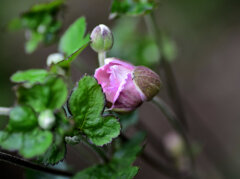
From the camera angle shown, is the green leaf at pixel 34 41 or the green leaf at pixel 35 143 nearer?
the green leaf at pixel 35 143

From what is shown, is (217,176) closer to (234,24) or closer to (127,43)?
(127,43)

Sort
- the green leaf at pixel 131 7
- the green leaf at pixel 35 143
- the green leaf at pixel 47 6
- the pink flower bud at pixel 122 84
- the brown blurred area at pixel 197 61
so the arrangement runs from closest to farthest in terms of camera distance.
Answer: the green leaf at pixel 35 143
the pink flower bud at pixel 122 84
the green leaf at pixel 131 7
the green leaf at pixel 47 6
the brown blurred area at pixel 197 61

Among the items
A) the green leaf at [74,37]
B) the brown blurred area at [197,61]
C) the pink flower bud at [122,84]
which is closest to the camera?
the pink flower bud at [122,84]

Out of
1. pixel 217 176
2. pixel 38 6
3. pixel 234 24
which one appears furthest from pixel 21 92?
pixel 234 24

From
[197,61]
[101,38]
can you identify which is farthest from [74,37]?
[197,61]

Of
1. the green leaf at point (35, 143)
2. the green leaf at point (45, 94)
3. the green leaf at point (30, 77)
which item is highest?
the green leaf at point (45, 94)

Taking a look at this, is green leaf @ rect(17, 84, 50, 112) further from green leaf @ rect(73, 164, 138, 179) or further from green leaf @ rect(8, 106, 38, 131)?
green leaf @ rect(73, 164, 138, 179)

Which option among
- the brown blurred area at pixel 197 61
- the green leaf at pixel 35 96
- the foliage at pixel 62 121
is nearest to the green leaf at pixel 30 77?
the foliage at pixel 62 121

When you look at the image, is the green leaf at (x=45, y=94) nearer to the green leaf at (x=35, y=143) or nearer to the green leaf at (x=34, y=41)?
the green leaf at (x=35, y=143)
